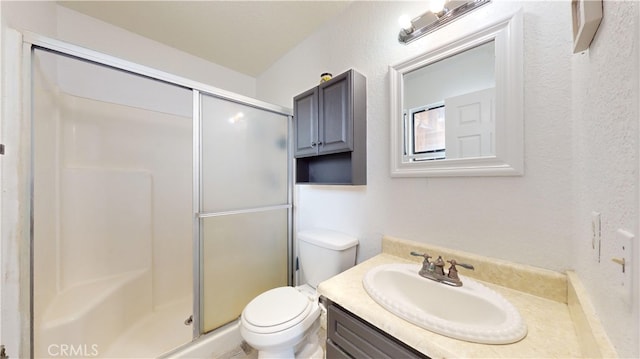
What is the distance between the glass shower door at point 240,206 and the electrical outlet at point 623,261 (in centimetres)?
170

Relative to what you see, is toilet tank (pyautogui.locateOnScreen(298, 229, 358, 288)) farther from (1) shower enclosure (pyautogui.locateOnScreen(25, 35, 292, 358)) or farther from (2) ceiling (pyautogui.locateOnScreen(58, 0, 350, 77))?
(2) ceiling (pyautogui.locateOnScreen(58, 0, 350, 77))

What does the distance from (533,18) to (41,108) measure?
92.4 inches

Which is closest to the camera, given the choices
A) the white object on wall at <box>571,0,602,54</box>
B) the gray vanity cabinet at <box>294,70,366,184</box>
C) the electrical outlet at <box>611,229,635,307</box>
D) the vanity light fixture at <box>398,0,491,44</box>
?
the electrical outlet at <box>611,229,635,307</box>

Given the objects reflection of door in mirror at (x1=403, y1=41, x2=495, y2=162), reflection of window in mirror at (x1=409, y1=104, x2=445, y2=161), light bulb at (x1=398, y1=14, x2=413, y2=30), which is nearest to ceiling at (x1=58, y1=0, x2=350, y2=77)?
light bulb at (x1=398, y1=14, x2=413, y2=30)

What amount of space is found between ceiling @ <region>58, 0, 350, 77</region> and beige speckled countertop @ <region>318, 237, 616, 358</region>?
70.9 inches

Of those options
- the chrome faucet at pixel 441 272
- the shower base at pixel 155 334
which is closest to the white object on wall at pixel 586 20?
the chrome faucet at pixel 441 272

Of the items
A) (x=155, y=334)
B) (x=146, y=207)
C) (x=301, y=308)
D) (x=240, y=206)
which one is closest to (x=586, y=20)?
(x=301, y=308)

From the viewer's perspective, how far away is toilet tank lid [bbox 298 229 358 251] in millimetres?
1325

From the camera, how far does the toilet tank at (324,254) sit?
133 cm

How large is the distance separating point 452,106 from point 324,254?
1.10m

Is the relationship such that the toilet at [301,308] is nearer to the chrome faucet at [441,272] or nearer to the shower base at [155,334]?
the chrome faucet at [441,272]

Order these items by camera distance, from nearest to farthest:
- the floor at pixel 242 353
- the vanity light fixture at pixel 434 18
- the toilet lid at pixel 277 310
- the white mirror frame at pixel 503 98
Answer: the white mirror frame at pixel 503 98 < the vanity light fixture at pixel 434 18 < the toilet lid at pixel 277 310 < the floor at pixel 242 353

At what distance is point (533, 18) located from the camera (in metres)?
0.83

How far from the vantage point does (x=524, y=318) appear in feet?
2.23
